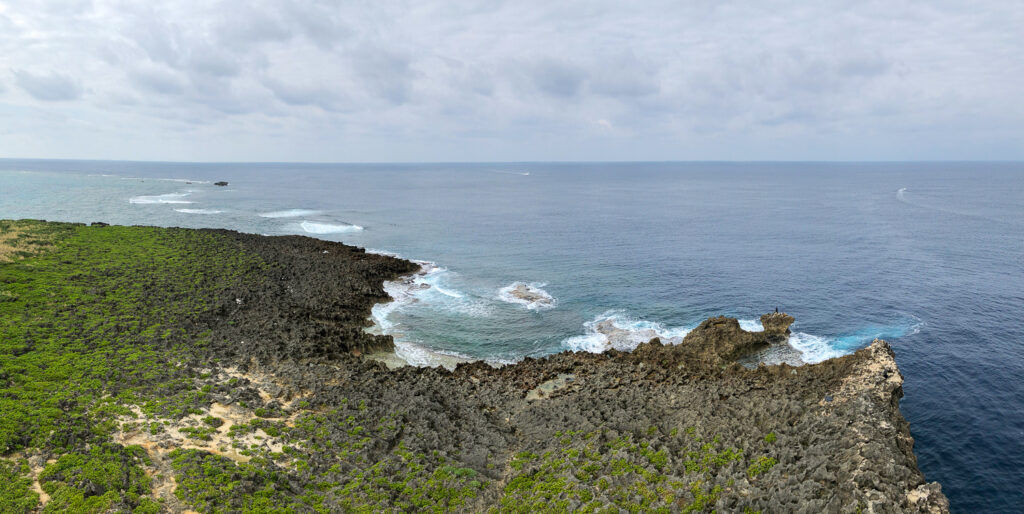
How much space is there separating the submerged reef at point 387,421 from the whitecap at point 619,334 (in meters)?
4.48

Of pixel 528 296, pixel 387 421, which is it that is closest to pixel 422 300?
pixel 528 296

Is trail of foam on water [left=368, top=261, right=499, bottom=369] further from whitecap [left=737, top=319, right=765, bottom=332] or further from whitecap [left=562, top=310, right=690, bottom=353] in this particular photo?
whitecap [left=737, top=319, right=765, bottom=332]

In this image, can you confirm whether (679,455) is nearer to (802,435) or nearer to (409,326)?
(802,435)

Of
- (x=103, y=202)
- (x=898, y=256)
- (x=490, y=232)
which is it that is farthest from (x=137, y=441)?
(x=103, y=202)

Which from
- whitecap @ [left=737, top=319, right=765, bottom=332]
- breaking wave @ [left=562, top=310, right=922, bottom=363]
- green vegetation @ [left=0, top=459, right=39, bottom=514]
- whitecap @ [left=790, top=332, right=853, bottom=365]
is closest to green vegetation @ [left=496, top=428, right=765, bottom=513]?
green vegetation @ [left=0, top=459, right=39, bottom=514]

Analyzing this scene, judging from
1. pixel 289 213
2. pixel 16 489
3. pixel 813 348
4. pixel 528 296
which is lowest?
pixel 813 348

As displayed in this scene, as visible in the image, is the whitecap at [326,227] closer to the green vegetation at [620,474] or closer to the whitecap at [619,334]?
the whitecap at [619,334]

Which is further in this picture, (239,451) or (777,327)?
(777,327)

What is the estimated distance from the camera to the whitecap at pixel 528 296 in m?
59.7

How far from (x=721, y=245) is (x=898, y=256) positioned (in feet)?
82.8

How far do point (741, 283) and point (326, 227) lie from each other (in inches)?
3160

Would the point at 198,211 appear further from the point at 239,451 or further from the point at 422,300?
the point at 239,451

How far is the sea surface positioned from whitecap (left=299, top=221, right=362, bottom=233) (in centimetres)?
40

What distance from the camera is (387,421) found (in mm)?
30031
